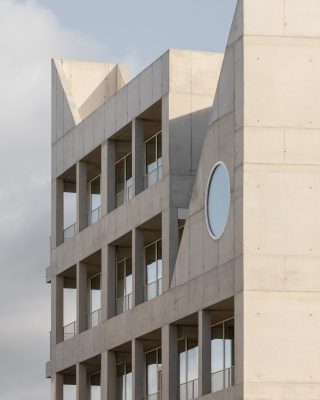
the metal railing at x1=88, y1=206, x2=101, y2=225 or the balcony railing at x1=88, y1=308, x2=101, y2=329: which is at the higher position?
the metal railing at x1=88, y1=206, x2=101, y2=225

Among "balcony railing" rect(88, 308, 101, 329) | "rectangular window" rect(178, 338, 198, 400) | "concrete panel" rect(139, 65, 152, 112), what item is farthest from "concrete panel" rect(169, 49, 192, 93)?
"balcony railing" rect(88, 308, 101, 329)

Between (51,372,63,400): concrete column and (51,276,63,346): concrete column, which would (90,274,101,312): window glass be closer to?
(51,276,63,346): concrete column

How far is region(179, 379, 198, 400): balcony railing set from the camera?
63828 mm

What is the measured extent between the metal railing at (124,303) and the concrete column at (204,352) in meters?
11.0

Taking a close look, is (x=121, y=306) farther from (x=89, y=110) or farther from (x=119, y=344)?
(x=89, y=110)

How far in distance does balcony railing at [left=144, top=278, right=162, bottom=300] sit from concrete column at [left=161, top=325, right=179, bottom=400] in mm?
3047

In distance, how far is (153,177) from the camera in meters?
69.4

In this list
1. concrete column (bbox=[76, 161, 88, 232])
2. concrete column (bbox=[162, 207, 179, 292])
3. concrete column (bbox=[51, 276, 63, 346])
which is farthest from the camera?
concrete column (bbox=[51, 276, 63, 346])

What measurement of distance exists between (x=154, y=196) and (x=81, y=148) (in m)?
10.1

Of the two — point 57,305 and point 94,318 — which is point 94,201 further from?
point 57,305
